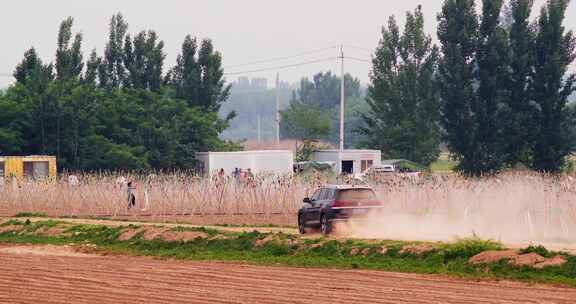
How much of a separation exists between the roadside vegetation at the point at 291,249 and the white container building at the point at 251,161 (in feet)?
107

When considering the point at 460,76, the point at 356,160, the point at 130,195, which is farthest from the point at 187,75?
the point at 130,195

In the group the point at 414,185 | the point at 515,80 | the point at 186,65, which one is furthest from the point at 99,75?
the point at 414,185

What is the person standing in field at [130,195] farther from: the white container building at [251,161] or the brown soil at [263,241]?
the white container building at [251,161]

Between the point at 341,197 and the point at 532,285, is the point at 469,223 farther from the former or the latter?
the point at 532,285

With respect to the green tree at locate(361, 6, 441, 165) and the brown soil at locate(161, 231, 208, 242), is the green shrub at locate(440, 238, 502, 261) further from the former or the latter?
the green tree at locate(361, 6, 441, 165)

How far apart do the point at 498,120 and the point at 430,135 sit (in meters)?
9.24

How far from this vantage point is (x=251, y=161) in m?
72.5

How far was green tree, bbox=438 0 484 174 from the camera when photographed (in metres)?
76.4

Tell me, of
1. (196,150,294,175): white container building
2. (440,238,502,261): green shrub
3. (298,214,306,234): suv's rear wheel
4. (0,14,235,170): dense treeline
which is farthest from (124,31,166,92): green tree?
(440,238,502,261): green shrub

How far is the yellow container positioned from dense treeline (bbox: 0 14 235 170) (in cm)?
526

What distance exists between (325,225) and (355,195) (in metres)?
1.26

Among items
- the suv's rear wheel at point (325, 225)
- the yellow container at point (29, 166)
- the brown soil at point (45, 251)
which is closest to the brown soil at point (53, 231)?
the brown soil at point (45, 251)

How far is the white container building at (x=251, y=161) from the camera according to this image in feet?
237

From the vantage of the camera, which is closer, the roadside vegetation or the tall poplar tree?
the roadside vegetation
